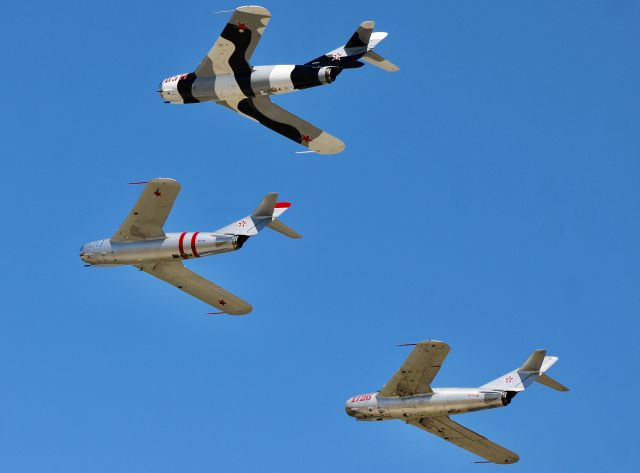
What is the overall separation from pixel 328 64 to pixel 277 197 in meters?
9.29

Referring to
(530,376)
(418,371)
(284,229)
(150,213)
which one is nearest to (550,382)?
(530,376)

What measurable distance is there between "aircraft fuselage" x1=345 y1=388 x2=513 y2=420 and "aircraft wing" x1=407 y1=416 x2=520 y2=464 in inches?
138

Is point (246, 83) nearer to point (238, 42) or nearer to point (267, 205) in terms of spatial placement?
point (238, 42)

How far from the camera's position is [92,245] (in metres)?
94.6

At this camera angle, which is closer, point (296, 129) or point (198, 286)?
point (198, 286)

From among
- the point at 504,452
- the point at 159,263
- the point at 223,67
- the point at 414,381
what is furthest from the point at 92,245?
the point at 504,452

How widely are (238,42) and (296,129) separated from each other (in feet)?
27.0

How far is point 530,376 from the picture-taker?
97.4 meters

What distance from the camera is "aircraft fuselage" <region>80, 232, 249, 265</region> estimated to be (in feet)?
299

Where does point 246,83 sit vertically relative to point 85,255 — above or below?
above

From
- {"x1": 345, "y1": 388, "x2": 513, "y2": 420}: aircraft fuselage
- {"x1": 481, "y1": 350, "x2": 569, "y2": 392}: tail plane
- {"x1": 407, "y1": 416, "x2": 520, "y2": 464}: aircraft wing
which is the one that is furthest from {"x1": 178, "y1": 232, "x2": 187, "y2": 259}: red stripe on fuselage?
{"x1": 481, "y1": 350, "x2": 569, "y2": 392}: tail plane

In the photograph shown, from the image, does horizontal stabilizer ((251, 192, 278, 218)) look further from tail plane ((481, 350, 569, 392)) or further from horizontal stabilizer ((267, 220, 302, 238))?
tail plane ((481, 350, 569, 392))

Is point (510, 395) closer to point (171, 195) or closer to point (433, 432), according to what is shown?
point (433, 432)

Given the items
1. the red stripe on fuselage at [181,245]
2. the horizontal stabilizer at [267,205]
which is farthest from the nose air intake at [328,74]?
the red stripe on fuselage at [181,245]
